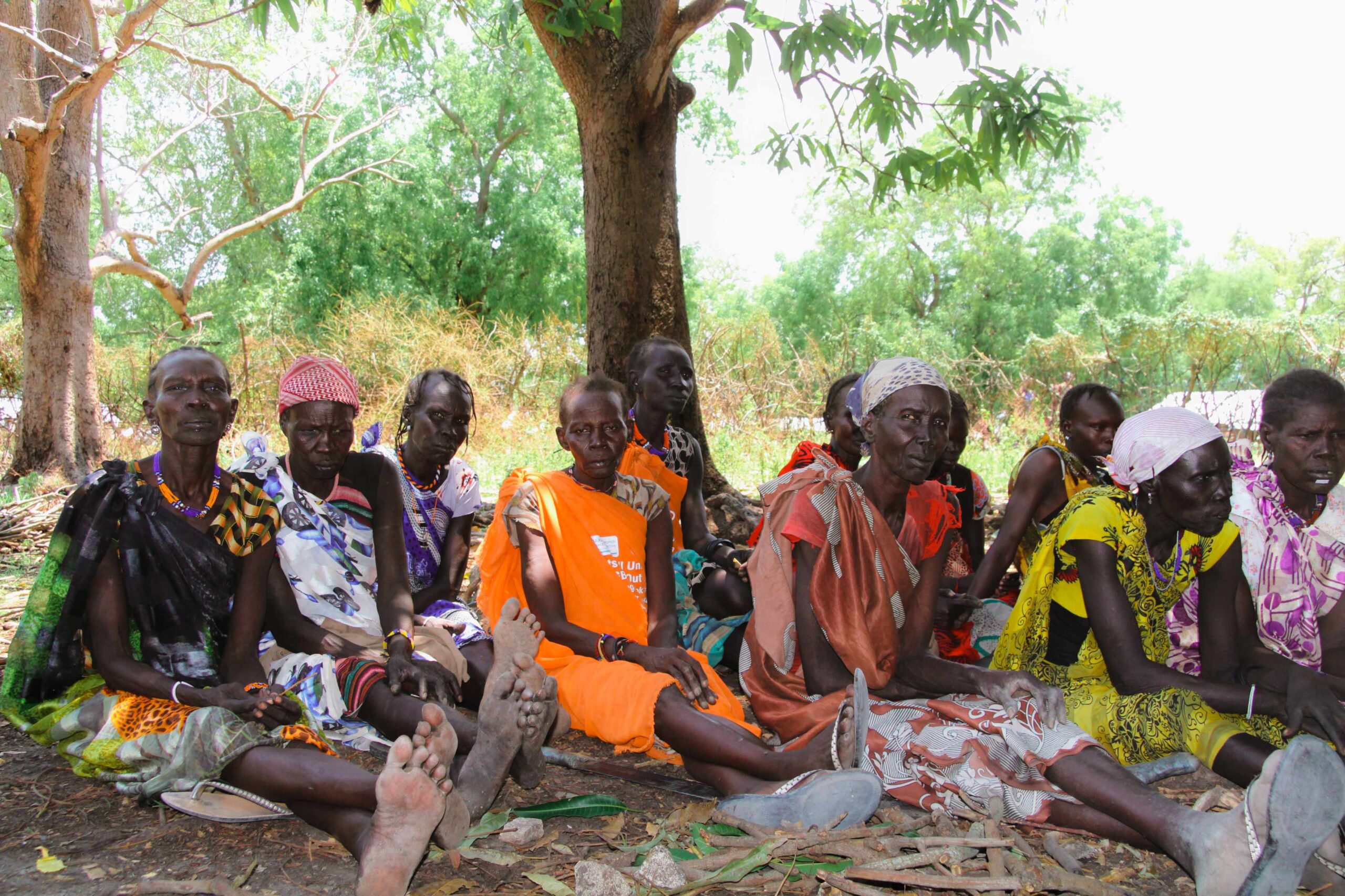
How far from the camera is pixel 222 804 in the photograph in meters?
2.47

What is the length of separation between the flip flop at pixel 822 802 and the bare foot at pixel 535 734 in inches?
23.9

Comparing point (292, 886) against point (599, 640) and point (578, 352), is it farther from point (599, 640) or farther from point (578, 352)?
point (578, 352)

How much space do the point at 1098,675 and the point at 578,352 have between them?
11.1 metres

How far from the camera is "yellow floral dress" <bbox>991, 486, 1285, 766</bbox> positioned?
2.51 metres

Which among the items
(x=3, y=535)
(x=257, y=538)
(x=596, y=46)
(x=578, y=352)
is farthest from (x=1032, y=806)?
(x=578, y=352)

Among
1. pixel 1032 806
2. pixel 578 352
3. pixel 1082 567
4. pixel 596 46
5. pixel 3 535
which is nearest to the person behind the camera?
pixel 1032 806

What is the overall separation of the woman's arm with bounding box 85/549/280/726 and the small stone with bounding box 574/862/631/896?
964mm

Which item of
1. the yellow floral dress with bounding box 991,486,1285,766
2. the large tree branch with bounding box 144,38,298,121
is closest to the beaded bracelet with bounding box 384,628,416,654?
the yellow floral dress with bounding box 991,486,1285,766

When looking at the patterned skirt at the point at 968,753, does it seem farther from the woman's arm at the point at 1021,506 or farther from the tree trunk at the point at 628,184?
the tree trunk at the point at 628,184

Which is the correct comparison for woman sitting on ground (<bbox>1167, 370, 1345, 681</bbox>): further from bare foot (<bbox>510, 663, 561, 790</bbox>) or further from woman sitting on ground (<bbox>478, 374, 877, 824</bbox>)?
bare foot (<bbox>510, 663, 561, 790</bbox>)

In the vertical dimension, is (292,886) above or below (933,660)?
below

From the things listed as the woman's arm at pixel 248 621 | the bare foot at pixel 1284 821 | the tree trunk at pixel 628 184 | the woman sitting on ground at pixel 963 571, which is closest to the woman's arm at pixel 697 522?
the woman sitting on ground at pixel 963 571

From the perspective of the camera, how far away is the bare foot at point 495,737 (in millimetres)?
2469

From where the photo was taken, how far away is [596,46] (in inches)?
225
